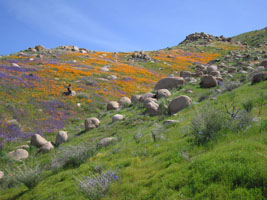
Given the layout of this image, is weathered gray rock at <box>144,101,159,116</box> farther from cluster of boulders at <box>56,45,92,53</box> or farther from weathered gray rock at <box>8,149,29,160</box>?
cluster of boulders at <box>56,45,92,53</box>

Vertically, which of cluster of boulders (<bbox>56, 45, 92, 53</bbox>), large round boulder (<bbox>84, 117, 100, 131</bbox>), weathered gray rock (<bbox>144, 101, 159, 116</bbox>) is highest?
cluster of boulders (<bbox>56, 45, 92, 53</bbox>)

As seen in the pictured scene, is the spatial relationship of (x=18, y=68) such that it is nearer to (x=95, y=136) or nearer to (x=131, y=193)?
(x=95, y=136)

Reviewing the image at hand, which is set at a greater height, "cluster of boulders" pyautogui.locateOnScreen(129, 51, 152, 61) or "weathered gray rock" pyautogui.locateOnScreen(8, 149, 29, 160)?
"cluster of boulders" pyautogui.locateOnScreen(129, 51, 152, 61)

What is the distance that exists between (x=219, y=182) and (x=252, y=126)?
110 inches

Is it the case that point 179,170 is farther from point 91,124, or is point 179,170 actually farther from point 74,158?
point 91,124

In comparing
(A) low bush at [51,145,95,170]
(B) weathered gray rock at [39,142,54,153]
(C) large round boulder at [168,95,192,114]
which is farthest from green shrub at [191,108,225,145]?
(B) weathered gray rock at [39,142,54,153]

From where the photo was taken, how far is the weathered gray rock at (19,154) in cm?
1044

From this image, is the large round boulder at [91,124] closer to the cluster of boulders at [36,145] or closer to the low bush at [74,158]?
the cluster of boulders at [36,145]

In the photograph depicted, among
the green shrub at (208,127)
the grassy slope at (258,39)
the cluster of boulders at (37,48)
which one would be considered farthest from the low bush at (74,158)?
the grassy slope at (258,39)

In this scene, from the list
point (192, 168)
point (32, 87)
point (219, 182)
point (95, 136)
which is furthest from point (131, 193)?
point (32, 87)

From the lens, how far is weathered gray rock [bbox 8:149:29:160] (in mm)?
10438

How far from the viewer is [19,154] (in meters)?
10.6

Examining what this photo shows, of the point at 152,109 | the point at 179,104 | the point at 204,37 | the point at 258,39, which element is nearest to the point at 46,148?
the point at 152,109

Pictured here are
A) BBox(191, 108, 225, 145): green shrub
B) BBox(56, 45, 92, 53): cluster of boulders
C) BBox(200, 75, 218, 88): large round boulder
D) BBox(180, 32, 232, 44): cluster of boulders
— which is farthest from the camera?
BBox(180, 32, 232, 44): cluster of boulders
